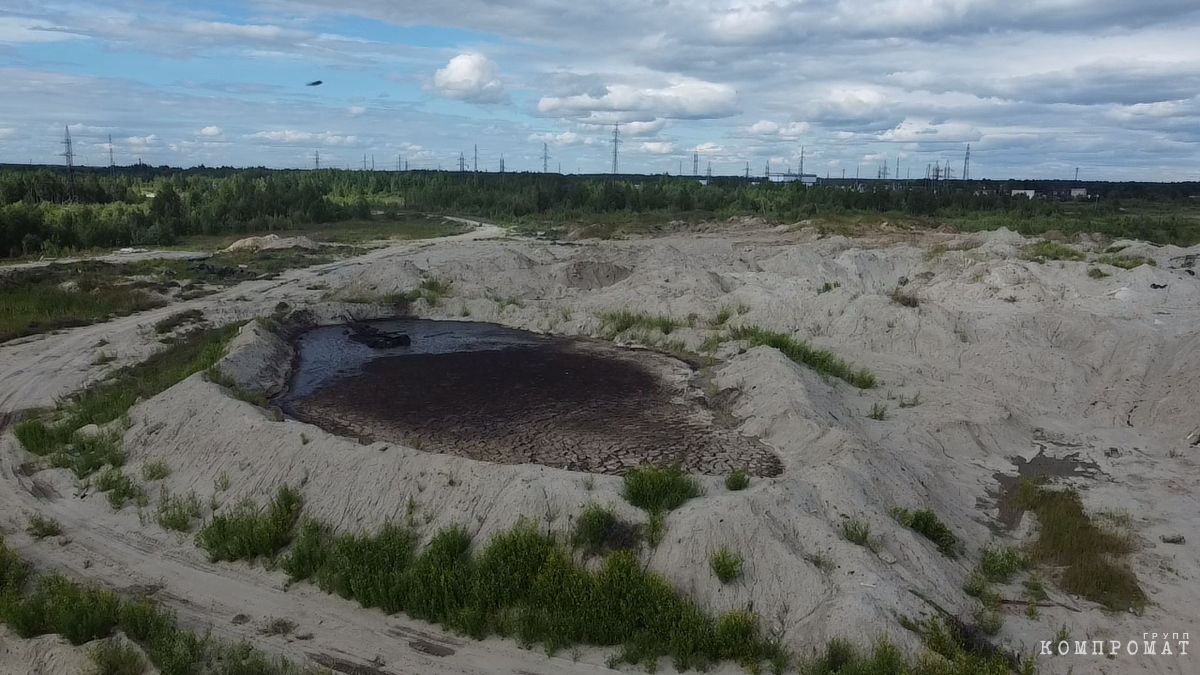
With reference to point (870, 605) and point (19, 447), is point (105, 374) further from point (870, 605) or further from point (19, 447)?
point (870, 605)

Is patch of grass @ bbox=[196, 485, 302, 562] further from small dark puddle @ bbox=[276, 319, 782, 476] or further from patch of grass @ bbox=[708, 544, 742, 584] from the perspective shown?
patch of grass @ bbox=[708, 544, 742, 584]

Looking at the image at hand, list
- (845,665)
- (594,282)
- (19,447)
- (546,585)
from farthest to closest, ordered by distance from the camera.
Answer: (594,282) < (19,447) < (546,585) < (845,665)

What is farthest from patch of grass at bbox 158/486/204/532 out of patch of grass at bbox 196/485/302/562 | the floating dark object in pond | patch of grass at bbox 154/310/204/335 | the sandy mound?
the sandy mound

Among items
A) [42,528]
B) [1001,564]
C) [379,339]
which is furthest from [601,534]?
[379,339]

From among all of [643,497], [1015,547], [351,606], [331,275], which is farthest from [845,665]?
[331,275]

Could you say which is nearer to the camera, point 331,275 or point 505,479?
point 505,479
